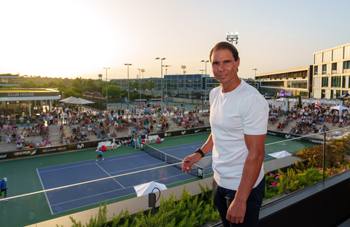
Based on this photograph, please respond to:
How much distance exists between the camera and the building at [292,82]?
6638 cm

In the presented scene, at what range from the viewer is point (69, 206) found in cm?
486

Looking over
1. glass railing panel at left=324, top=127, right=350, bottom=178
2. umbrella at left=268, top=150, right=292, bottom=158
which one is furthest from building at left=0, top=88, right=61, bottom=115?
glass railing panel at left=324, top=127, right=350, bottom=178

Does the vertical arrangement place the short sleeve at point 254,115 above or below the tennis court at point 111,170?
above

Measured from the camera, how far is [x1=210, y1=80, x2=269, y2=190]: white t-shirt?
1.59m

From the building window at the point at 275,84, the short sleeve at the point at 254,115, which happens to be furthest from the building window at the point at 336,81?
the short sleeve at the point at 254,115

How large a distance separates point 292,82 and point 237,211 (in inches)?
3282

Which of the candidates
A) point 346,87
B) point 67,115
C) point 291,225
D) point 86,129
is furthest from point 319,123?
point 291,225

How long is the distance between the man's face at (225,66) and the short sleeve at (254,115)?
0.23m

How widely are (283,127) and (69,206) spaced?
31.7 metres

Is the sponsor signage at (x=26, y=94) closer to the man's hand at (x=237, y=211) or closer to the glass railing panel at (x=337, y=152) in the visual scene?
the glass railing panel at (x=337, y=152)

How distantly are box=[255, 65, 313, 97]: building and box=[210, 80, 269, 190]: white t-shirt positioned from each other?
179ft

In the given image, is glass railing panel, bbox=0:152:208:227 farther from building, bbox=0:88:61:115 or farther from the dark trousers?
building, bbox=0:88:61:115

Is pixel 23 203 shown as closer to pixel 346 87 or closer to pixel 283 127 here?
pixel 283 127

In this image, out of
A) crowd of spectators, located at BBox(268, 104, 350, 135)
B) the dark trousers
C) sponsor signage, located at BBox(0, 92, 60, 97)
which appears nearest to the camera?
the dark trousers
